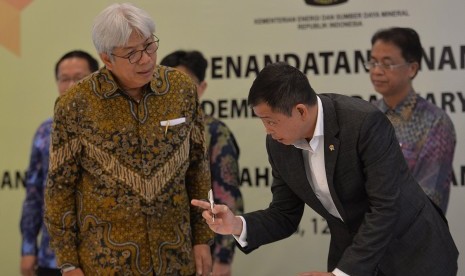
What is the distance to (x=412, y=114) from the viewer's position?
3.57 meters

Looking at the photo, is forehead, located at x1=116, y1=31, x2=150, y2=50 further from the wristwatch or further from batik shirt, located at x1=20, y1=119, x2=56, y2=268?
batik shirt, located at x1=20, y1=119, x2=56, y2=268

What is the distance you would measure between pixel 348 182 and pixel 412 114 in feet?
4.77

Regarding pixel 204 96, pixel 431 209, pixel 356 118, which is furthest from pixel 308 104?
pixel 204 96

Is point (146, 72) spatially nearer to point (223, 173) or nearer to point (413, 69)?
point (223, 173)

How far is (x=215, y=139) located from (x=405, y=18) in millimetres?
1115

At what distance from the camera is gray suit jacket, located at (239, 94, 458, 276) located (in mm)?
2174

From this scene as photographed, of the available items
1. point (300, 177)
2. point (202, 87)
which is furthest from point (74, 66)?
point (300, 177)

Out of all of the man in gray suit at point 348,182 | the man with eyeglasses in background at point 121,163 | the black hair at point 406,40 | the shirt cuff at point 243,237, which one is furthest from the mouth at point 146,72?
the black hair at point 406,40

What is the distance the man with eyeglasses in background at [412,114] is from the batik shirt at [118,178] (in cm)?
135

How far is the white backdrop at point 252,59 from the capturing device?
3.74 m

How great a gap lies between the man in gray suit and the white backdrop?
1488 mm

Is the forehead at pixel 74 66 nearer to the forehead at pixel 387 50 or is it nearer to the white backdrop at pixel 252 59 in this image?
the white backdrop at pixel 252 59

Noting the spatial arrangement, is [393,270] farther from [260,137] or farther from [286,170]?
[260,137]

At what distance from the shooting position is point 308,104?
2145mm
